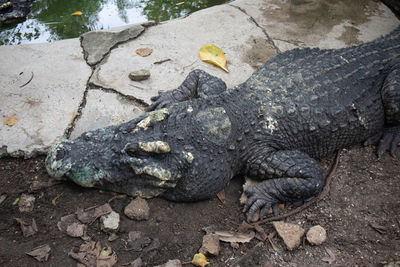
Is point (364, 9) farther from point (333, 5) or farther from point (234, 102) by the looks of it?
point (234, 102)

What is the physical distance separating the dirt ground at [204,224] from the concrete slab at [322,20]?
93.8 inches

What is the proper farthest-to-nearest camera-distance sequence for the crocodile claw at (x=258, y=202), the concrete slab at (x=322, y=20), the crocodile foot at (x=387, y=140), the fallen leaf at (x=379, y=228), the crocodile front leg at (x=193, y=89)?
the concrete slab at (x=322, y=20), the crocodile front leg at (x=193, y=89), the crocodile foot at (x=387, y=140), the crocodile claw at (x=258, y=202), the fallen leaf at (x=379, y=228)

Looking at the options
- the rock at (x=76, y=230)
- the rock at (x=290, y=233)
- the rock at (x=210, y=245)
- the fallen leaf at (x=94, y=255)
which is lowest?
the rock at (x=290, y=233)

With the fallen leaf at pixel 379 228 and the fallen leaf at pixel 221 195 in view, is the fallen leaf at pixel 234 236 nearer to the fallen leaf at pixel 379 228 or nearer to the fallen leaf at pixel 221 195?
the fallen leaf at pixel 221 195

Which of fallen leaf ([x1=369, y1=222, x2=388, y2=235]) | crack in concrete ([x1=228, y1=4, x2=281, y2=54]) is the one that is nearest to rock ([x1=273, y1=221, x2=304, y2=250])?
fallen leaf ([x1=369, y1=222, x2=388, y2=235])

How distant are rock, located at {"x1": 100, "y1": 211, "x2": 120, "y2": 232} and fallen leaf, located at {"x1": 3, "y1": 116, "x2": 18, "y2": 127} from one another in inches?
59.0

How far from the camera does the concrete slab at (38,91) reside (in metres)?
3.29

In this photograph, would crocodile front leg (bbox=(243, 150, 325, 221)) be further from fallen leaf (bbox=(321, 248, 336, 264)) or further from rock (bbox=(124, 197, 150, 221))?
rock (bbox=(124, 197, 150, 221))

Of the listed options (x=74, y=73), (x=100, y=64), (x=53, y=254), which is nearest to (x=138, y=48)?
(x=100, y=64)

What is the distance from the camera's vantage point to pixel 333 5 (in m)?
5.56

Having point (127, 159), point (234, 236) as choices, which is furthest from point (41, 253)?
point (234, 236)

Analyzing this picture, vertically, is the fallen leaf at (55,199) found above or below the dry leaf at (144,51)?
below

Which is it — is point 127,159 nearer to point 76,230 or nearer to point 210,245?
point 76,230

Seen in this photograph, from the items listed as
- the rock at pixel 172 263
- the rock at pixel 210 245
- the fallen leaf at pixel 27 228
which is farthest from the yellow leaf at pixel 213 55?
the fallen leaf at pixel 27 228
